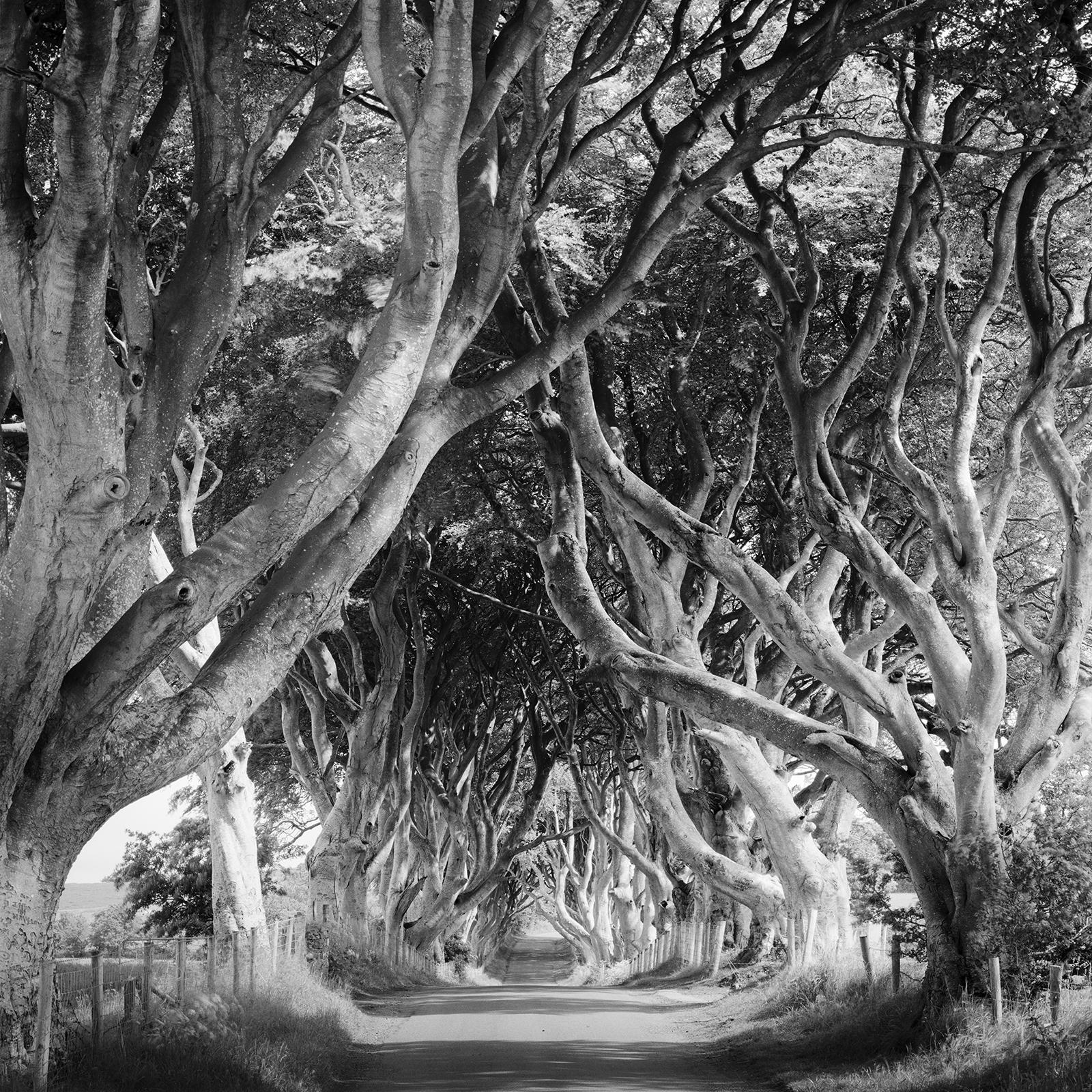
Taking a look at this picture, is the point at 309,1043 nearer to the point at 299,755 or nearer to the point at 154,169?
the point at 154,169

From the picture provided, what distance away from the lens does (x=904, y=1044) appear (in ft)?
37.5

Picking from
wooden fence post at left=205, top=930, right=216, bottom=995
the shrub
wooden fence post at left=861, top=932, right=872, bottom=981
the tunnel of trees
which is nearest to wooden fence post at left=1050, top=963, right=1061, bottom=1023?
the tunnel of trees

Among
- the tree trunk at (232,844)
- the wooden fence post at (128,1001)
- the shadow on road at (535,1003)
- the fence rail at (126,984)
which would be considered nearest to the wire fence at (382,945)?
the shadow on road at (535,1003)

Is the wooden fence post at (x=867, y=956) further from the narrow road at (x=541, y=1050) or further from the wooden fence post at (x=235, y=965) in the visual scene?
the wooden fence post at (x=235, y=965)

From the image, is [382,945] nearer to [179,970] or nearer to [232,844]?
[232,844]

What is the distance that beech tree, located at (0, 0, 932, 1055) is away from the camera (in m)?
7.23

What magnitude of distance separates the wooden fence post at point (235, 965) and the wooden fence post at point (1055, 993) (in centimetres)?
739

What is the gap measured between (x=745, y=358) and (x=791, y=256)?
4.73ft

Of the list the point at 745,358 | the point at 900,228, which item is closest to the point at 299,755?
the point at 745,358

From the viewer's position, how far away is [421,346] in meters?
8.84

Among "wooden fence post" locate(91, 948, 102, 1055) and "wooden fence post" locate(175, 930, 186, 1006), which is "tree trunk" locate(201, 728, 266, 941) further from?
"wooden fence post" locate(91, 948, 102, 1055)

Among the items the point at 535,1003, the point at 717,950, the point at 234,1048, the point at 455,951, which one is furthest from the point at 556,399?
the point at 455,951

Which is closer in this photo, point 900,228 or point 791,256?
point 900,228

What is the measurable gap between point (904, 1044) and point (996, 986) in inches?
42.0
